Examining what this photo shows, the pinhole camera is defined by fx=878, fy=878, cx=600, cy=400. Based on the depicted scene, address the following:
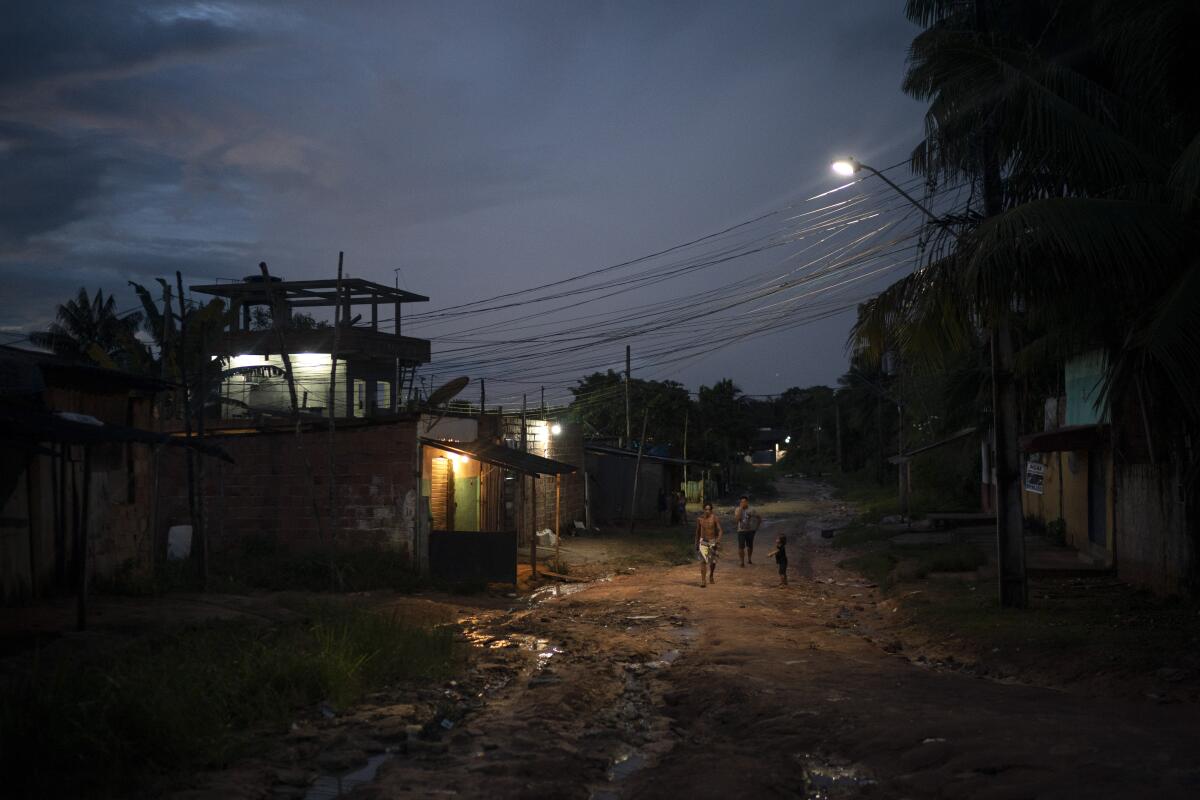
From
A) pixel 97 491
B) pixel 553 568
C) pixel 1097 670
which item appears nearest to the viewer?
pixel 1097 670

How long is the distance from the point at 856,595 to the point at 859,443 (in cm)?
6713

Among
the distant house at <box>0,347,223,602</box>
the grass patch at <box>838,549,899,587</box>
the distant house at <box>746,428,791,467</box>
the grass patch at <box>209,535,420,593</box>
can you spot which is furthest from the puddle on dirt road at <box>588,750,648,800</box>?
the distant house at <box>746,428,791,467</box>

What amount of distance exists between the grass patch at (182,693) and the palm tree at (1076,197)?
27.3 ft

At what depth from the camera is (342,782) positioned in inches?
264

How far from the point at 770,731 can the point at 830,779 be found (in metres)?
1.18

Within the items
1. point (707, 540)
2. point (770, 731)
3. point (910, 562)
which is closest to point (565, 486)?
point (707, 540)

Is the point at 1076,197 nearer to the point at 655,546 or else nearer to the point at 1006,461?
the point at 1006,461

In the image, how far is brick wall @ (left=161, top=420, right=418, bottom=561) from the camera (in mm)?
18188

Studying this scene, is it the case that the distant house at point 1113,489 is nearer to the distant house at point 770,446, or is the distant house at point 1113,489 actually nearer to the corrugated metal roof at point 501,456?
the corrugated metal roof at point 501,456

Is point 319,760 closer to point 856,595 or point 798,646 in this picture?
point 798,646

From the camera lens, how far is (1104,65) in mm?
14125

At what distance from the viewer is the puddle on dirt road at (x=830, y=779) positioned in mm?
6512

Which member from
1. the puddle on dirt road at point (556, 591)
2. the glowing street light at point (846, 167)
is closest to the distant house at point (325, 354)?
the puddle on dirt road at point (556, 591)

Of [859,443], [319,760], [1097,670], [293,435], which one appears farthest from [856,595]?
[859,443]
